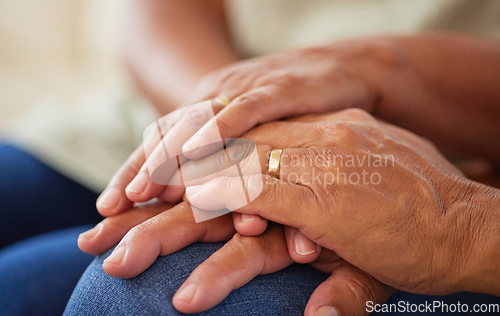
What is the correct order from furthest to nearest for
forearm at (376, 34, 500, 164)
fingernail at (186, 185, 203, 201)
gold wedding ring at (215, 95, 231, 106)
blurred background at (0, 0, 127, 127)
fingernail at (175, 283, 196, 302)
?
blurred background at (0, 0, 127, 127), forearm at (376, 34, 500, 164), gold wedding ring at (215, 95, 231, 106), fingernail at (186, 185, 203, 201), fingernail at (175, 283, 196, 302)

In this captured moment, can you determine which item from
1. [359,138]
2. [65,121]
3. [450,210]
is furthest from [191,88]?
[450,210]

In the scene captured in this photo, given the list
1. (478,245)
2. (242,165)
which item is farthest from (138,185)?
(478,245)

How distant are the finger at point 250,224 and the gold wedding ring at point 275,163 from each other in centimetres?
7

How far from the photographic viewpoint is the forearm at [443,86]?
2.83ft

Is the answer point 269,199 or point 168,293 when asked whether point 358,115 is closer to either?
point 269,199

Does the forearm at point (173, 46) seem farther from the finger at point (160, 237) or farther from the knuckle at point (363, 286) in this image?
the knuckle at point (363, 286)

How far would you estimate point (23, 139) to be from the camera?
3.70 ft

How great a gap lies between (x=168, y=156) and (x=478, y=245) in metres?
0.45

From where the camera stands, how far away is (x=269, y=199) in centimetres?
56

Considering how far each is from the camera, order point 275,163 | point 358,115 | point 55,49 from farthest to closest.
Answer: point 55,49 < point 358,115 < point 275,163

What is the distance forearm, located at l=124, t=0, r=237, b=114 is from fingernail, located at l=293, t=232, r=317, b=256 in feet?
1.78

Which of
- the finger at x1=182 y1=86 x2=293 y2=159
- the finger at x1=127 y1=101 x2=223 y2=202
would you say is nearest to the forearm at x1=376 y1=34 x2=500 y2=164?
the finger at x1=182 y1=86 x2=293 y2=159

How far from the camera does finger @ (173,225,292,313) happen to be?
513mm

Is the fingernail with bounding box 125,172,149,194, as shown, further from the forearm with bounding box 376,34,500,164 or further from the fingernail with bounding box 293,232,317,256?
the forearm with bounding box 376,34,500,164
